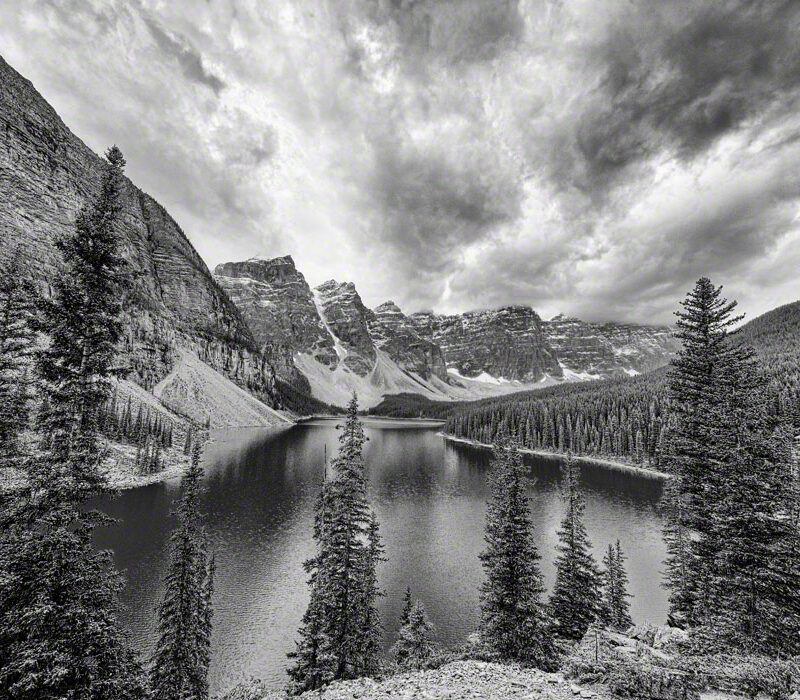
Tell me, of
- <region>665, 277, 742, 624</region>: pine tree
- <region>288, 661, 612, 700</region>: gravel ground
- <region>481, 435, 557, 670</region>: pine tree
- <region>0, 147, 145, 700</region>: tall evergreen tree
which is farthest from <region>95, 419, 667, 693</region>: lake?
<region>665, 277, 742, 624</region>: pine tree

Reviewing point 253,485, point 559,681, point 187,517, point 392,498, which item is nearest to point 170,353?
point 253,485

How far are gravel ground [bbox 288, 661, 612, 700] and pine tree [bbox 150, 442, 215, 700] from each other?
798 centimetres

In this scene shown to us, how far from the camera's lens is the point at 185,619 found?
18.2 meters

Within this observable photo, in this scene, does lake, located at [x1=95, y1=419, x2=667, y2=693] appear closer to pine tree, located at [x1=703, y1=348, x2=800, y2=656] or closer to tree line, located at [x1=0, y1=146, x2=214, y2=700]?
tree line, located at [x1=0, y1=146, x2=214, y2=700]

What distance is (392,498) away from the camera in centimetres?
6669

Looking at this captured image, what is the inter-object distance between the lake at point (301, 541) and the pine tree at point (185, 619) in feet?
8.53

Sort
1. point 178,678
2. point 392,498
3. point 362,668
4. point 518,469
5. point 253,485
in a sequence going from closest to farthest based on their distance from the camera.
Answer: point 178,678 → point 362,668 → point 518,469 → point 392,498 → point 253,485

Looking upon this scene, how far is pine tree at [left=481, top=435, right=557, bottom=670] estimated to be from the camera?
1841 cm

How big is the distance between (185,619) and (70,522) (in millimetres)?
11680

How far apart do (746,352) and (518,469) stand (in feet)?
41.3

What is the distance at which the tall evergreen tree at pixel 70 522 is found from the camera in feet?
29.8

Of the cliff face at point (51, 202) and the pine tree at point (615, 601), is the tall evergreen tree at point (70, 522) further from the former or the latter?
the cliff face at point (51, 202)

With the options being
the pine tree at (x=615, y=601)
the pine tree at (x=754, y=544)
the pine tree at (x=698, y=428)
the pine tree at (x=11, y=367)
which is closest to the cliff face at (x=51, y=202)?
the pine tree at (x=11, y=367)

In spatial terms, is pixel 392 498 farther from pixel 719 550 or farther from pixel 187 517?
pixel 719 550
